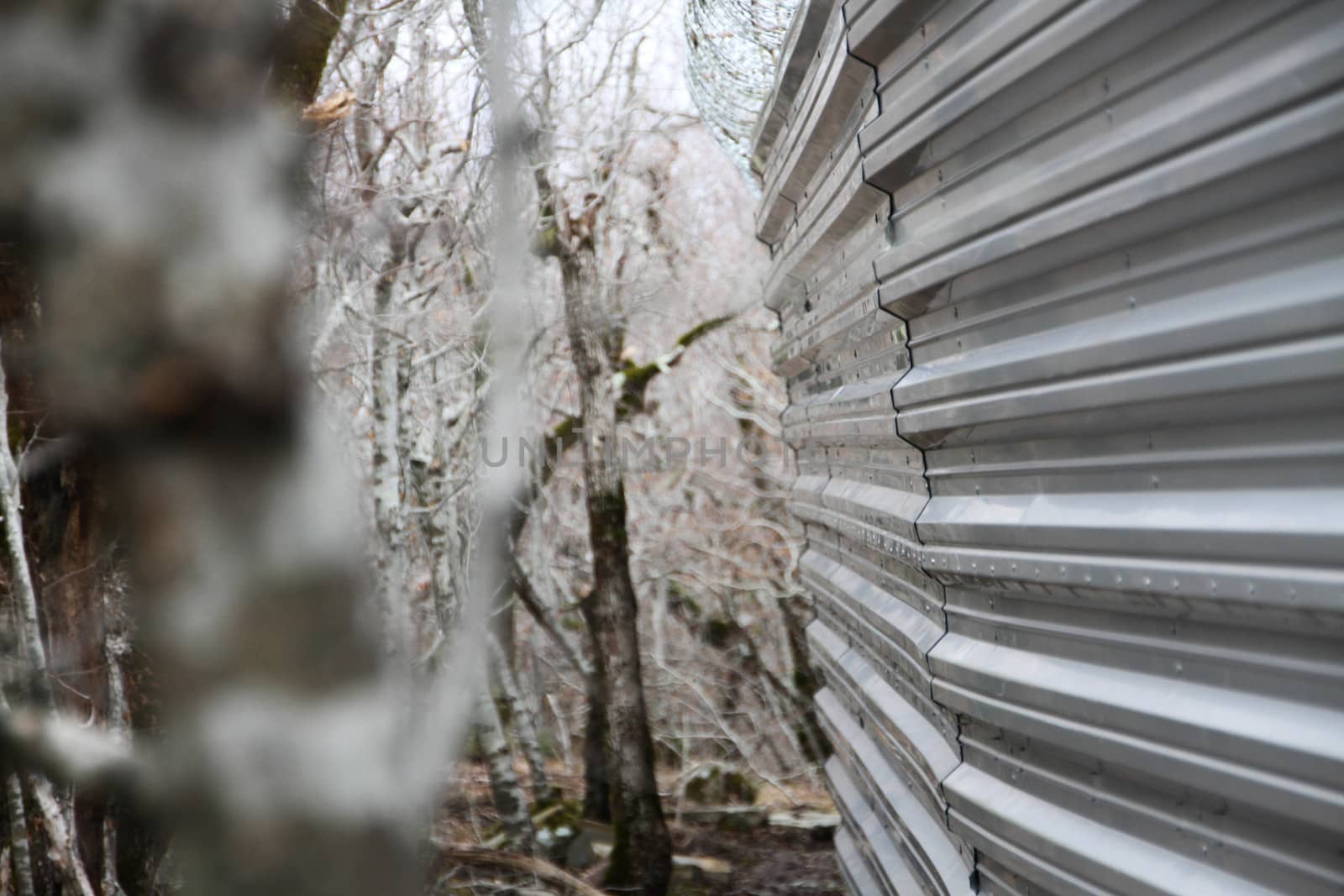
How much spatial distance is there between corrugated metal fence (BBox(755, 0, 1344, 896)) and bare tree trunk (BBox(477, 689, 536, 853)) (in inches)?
291

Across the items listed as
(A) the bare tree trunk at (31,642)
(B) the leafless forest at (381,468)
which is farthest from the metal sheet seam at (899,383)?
(A) the bare tree trunk at (31,642)

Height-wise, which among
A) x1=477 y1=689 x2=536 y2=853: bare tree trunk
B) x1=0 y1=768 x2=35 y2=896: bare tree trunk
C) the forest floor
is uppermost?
x1=0 y1=768 x2=35 y2=896: bare tree trunk

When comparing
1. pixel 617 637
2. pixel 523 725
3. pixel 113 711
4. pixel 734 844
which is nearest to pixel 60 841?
pixel 113 711

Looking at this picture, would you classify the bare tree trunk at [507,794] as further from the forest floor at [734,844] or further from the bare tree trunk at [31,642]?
the bare tree trunk at [31,642]

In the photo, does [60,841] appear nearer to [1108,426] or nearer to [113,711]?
[113,711]

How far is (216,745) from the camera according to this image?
37.5 inches

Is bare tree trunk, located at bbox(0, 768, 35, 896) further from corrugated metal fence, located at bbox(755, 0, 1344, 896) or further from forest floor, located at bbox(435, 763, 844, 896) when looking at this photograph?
corrugated metal fence, located at bbox(755, 0, 1344, 896)

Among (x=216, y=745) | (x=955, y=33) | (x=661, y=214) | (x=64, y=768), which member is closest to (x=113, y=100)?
(x=216, y=745)

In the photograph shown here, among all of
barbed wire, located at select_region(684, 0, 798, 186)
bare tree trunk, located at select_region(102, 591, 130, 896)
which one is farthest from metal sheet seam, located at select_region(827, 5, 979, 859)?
bare tree trunk, located at select_region(102, 591, 130, 896)

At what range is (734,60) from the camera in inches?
175

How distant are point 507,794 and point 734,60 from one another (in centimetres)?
680

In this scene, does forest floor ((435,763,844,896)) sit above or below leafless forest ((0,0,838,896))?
below

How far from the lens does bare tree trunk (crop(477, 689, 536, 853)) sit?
370 inches

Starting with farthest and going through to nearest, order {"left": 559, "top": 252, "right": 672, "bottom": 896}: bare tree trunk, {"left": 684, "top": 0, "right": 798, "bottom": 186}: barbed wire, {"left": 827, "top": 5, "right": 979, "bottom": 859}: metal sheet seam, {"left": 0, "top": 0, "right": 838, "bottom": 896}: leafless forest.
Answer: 1. {"left": 559, "top": 252, "right": 672, "bottom": 896}: bare tree trunk
2. {"left": 684, "top": 0, "right": 798, "bottom": 186}: barbed wire
3. {"left": 827, "top": 5, "right": 979, "bottom": 859}: metal sheet seam
4. {"left": 0, "top": 0, "right": 838, "bottom": 896}: leafless forest
